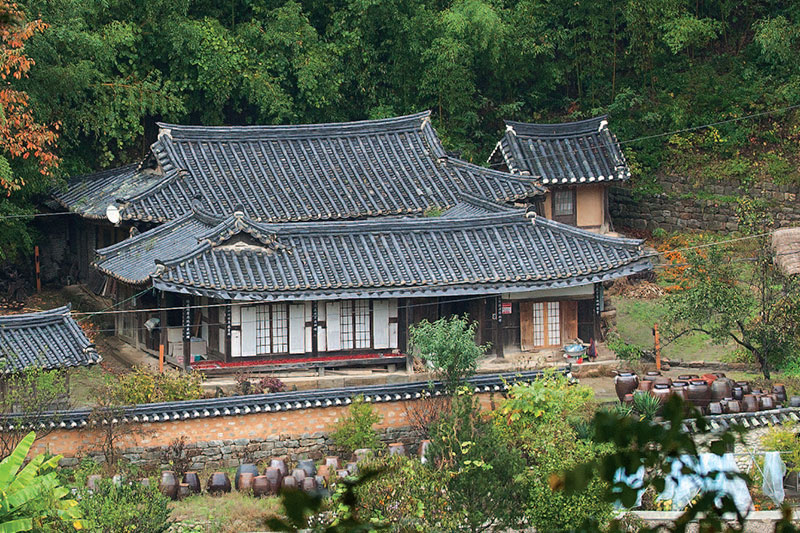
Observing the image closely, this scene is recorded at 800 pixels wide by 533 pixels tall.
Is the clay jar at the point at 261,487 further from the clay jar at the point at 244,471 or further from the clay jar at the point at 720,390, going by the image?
the clay jar at the point at 720,390

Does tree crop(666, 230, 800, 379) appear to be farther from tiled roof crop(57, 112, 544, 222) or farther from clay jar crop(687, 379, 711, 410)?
tiled roof crop(57, 112, 544, 222)

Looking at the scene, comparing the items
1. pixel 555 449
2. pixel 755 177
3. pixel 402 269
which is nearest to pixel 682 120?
pixel 755 177

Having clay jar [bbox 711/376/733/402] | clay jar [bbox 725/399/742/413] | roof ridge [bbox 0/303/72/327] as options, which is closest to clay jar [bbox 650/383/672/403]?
clay jar [bbox 711/376/733/402]

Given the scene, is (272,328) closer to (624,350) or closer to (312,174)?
(312,174)

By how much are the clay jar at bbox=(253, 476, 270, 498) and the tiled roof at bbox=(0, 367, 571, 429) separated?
1.85m

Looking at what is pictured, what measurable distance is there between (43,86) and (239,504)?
15.5 m

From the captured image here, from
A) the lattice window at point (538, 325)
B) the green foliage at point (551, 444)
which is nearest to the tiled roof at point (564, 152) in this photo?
the lattice window at point (538, 325)

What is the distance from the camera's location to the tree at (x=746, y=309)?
24953 millimetres

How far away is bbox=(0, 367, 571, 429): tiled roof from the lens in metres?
21.0

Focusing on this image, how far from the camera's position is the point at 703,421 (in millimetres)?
6258

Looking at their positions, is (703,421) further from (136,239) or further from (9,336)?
(136,239)

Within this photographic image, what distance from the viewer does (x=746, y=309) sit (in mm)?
24938

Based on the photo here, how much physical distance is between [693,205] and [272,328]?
14676 mm

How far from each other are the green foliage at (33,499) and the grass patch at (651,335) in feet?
49.9
